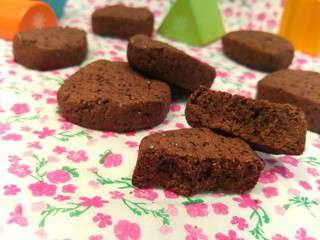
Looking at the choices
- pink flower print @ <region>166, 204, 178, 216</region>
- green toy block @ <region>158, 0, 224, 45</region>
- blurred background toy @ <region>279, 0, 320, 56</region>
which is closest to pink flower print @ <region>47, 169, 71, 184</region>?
pink flower print @ <region>166, 204, 178, 216</region>

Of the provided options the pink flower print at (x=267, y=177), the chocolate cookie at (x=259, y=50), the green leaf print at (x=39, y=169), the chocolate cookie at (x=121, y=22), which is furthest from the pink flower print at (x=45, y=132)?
the chocolate cookie at (x=259, y=50)

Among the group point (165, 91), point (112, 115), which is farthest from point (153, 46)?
point (112, 115)

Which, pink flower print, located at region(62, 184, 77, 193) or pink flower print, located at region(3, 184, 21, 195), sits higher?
pink flower print, located at region(3, 184, 21, 195)

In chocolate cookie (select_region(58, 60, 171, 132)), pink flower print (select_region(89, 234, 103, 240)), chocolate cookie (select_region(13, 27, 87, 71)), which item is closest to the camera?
pink flower print (select_region(89, 234, 103, 240))

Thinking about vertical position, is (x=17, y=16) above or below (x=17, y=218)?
above

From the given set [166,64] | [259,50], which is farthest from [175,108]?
[259,50]

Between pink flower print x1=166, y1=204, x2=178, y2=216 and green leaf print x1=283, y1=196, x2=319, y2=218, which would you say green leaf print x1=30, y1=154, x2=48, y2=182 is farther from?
green leaf print x1=283, y1=196, x2=319, y2=218

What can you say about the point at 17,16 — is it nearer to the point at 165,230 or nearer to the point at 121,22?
the point at 121,22
